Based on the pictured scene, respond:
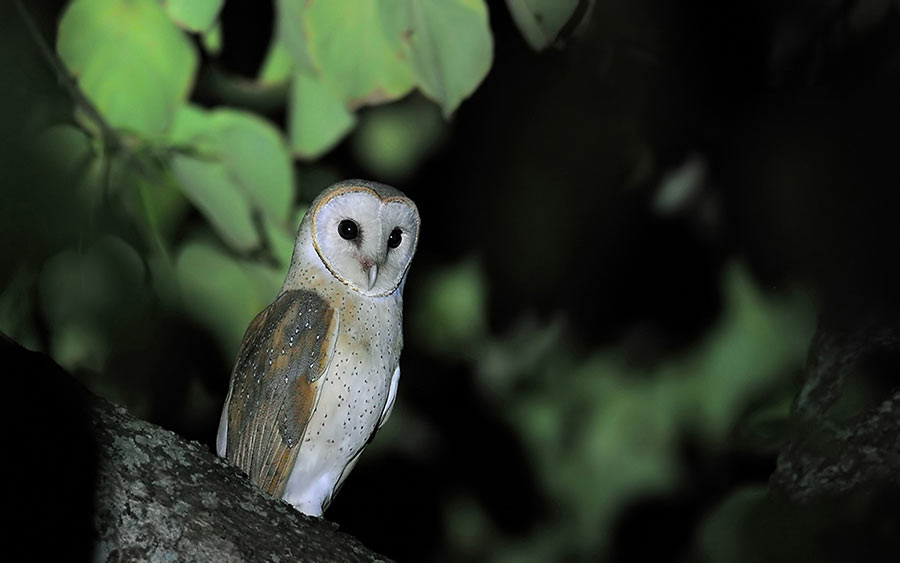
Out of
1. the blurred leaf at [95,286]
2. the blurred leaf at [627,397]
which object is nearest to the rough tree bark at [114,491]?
the blurred leaf at [95,286]

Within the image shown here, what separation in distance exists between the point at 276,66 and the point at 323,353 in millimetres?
447

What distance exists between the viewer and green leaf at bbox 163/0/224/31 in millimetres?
1069

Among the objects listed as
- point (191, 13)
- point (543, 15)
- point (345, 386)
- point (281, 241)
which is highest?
point (543, 15)

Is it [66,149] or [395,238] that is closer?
[66,149]

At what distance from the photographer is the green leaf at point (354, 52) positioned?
111cm

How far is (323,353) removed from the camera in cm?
125

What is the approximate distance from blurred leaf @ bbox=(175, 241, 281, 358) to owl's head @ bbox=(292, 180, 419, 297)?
10cm

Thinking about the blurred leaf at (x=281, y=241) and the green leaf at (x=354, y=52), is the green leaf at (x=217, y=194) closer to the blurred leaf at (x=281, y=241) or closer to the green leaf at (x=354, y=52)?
→ the blurred leaf at (x=281, y=241)

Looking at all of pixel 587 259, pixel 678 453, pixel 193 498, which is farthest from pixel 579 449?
pixel 193 498

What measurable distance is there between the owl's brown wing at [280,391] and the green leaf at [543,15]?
1.60 ft

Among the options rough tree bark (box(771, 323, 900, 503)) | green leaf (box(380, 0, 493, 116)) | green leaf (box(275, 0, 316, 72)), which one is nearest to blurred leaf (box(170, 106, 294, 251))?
green leaf (box(275, 0, 316, 72))

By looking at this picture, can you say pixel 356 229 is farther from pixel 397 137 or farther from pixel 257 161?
pixel 397 137

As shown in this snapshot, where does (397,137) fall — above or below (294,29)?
below

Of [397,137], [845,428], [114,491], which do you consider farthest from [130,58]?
[845,428]
